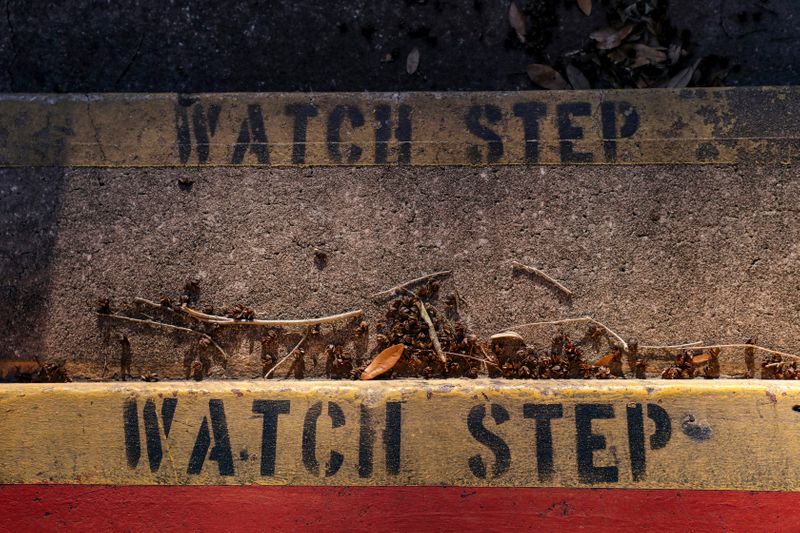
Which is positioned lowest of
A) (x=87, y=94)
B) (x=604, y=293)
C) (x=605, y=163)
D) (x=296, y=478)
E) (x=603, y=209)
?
Answer: (x=296, y=478)

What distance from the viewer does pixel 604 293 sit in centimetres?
307

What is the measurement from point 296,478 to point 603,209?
1909 mm

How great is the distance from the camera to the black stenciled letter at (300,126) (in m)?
3.16

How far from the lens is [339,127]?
3174mm

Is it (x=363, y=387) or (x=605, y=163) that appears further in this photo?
(x=605, y=163)

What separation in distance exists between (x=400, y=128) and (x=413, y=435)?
1.49m

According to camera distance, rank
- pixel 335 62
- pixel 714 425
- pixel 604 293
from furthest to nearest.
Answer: pixel 335 62 < pixel 604 293 < pixel 714 425

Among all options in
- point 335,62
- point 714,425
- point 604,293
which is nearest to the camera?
point 714,425

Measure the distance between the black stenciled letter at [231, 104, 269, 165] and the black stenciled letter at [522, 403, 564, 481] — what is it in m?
1.74

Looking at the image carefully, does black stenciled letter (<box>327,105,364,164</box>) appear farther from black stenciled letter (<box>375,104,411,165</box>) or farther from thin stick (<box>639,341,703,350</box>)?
thin stick (<box>639,341,703,350</box>)

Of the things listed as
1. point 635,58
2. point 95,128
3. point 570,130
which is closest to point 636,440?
point 570,130

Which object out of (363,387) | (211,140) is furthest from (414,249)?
(211,140)

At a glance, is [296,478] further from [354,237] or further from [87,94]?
[87,94]

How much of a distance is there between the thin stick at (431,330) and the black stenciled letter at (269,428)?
2.46 feet
